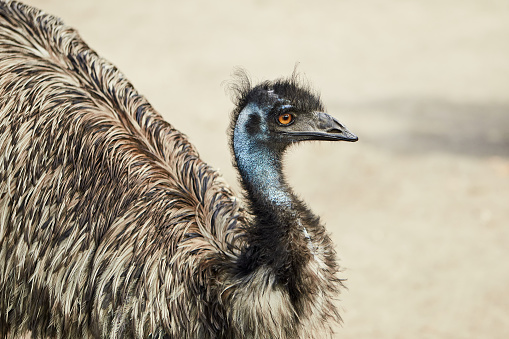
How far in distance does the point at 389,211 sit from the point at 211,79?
3.35m

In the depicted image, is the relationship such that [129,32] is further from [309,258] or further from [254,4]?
[309,258]

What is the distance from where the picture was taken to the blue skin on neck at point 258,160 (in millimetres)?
3078

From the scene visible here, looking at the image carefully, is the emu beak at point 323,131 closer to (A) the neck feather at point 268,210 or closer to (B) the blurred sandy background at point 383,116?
(A) the neck feather at point 268,210

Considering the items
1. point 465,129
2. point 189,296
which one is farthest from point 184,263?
point 465,129

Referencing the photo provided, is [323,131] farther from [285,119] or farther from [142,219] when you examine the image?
[142,219]

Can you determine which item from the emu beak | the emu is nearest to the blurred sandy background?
the emu

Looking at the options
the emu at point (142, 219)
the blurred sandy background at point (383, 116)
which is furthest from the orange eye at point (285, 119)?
the blurred sandy background at point (383, 116)

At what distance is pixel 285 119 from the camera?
126 inches

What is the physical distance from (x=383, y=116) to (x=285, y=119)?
16.8 ft

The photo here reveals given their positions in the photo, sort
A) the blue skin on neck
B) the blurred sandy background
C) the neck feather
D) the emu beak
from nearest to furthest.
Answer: the neck feather → the blue skin on neck → the emu beak → the blurred sandy background

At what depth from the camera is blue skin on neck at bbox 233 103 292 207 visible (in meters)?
3.08

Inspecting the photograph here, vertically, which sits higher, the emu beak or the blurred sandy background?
the blurred sandy background

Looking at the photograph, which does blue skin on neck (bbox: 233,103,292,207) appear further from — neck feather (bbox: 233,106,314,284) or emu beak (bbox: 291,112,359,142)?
emu beak (bbox: 291,112,359,142)

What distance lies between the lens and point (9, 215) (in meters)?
3.59
